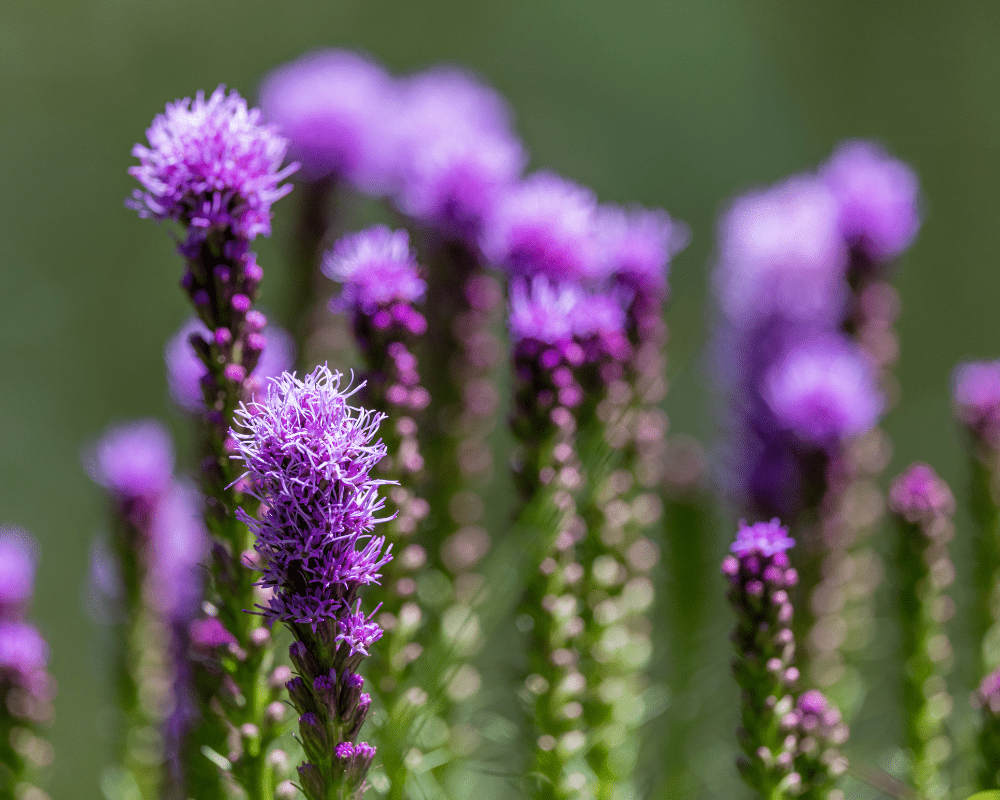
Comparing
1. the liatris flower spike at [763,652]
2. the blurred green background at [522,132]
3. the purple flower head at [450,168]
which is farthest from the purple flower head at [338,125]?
the blurred green background at [522,132]

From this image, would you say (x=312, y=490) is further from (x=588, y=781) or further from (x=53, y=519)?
(x=53, y=519)

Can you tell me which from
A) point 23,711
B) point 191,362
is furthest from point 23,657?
point 191,362

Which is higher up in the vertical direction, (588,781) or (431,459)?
(431,459)

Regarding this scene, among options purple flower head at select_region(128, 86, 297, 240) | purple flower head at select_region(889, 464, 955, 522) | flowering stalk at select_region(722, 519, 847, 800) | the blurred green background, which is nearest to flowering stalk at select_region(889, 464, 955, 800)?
purple flower head at select_region(889, 464, 955, 522)

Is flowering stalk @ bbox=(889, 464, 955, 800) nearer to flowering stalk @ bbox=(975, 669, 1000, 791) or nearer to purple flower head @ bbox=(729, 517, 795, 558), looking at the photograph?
flowering stalk @ bbox=(975, 669, 1000, 791)

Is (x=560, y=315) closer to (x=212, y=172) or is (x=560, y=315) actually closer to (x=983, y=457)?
(x=212, y=172)

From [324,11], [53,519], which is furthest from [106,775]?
[324,11]
